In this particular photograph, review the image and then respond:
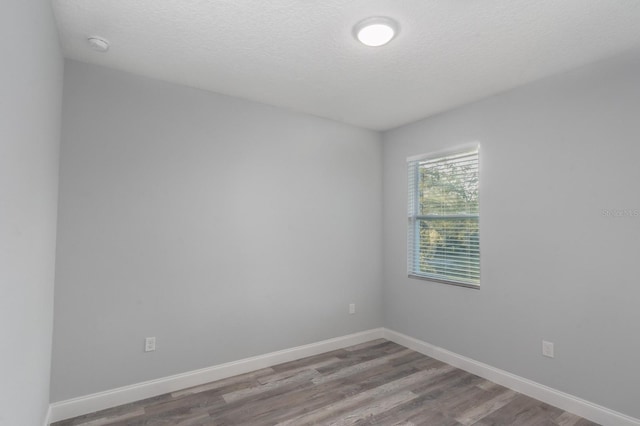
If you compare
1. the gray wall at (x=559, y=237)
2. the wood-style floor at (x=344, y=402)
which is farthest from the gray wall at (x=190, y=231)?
the gray wall at (x=559, y=237)

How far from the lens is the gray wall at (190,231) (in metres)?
2.46

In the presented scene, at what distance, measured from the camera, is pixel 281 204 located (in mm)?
3430

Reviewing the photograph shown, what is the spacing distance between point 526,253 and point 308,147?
2.32 metres

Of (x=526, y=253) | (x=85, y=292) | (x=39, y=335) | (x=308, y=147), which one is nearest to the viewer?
(x=39, y=335)

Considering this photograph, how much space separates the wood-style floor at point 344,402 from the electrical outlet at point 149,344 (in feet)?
1.24

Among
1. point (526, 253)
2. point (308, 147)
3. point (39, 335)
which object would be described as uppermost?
point (308, 147)

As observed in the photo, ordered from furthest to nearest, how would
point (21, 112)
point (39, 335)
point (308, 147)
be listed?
point (308, 147), point (39, 335), point (21, 112)

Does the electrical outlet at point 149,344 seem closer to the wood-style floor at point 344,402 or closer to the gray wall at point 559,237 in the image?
the wood-style floor at point 344,402

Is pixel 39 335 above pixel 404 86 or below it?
below

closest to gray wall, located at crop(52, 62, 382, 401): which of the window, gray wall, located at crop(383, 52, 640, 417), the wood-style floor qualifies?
the wood-style floor

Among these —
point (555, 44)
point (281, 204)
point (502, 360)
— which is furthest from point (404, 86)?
point (502, 360)

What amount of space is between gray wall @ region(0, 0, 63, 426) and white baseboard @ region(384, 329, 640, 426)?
10.8ft

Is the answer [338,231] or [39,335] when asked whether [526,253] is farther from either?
[39,335]

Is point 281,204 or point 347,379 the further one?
point 281,204
